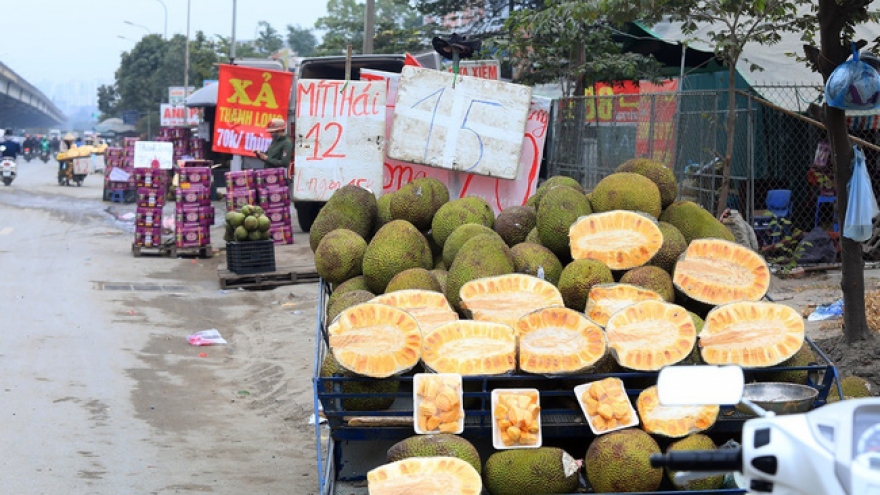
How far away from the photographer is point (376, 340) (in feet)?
14.7

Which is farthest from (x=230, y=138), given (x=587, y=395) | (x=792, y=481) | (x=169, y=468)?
(x=792, y=481)

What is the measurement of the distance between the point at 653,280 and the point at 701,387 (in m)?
2.68

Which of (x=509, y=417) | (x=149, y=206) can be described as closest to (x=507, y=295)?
(x=509, y=417)

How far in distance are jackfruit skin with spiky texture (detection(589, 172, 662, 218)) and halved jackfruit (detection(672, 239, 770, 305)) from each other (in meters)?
0.41

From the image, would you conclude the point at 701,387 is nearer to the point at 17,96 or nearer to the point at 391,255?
the point at 391,255

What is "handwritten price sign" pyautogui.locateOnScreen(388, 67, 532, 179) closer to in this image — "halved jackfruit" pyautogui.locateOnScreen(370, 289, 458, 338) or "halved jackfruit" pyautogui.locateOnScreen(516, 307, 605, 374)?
"halved jackfruit" pyautogui.locateOnScreen(370, 289, 458, 338)

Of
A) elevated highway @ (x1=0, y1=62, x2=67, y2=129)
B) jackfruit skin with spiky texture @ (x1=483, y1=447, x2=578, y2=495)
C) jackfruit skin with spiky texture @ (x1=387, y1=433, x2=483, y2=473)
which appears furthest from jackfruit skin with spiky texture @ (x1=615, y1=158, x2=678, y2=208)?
elevated highway @ (x1=0, y1=62, x2=67, y2=129)

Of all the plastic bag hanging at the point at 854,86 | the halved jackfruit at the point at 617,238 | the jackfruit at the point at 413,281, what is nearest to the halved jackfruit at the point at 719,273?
the halved jackfruit at the point at 617,238

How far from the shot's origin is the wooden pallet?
13.6 m

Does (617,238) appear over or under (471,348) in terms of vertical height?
A: over

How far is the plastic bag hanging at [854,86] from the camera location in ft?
22.5

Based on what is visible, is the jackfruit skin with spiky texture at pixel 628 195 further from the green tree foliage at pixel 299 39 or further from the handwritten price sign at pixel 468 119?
the green tree foliage at pixel 299 39

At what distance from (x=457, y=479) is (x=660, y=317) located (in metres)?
1.20

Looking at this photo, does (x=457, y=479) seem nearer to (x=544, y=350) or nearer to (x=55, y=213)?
(x=544, y=350)
